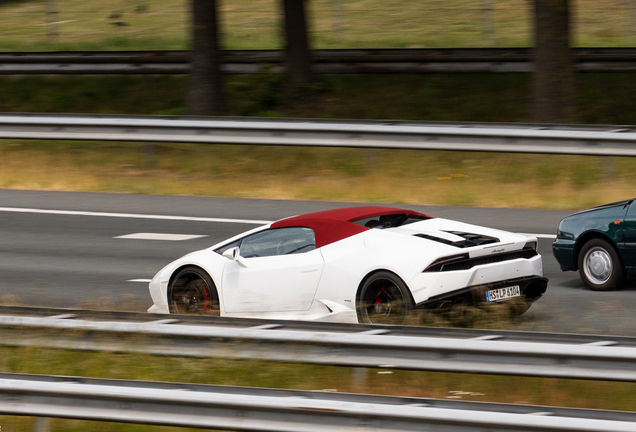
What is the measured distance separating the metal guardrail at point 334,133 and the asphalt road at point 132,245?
1227 millimetres

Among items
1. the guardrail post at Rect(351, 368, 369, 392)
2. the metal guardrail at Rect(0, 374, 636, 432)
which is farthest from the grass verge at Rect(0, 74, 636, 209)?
the metal guardrail at Rect(0, 374, 636, 432)

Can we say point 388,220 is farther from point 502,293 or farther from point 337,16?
point 337,16

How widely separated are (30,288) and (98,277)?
30.1 inches

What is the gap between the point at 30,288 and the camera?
35.3 feet

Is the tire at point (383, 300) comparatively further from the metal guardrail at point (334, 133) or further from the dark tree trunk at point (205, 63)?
the dark tree trunk at point (205, 63)

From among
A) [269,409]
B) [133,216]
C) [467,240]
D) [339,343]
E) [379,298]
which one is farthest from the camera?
[133,216]

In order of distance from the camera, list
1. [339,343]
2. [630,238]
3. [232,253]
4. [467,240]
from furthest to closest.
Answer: [630,238] < [232,253] < [467,240] < [339,343]

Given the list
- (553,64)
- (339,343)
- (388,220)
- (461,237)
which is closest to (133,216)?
(388,220)

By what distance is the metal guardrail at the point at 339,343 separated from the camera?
233 inches

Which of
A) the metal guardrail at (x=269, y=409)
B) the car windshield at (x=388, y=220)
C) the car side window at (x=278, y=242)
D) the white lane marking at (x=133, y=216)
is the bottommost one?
the metal guardrail at (x=269, y=409)

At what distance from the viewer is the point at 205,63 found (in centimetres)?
1862

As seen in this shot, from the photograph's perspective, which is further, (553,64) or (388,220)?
(553,64)

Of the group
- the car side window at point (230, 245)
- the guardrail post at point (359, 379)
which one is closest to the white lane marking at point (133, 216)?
the car side window at point (230, 245)

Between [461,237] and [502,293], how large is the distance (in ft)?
1.96
